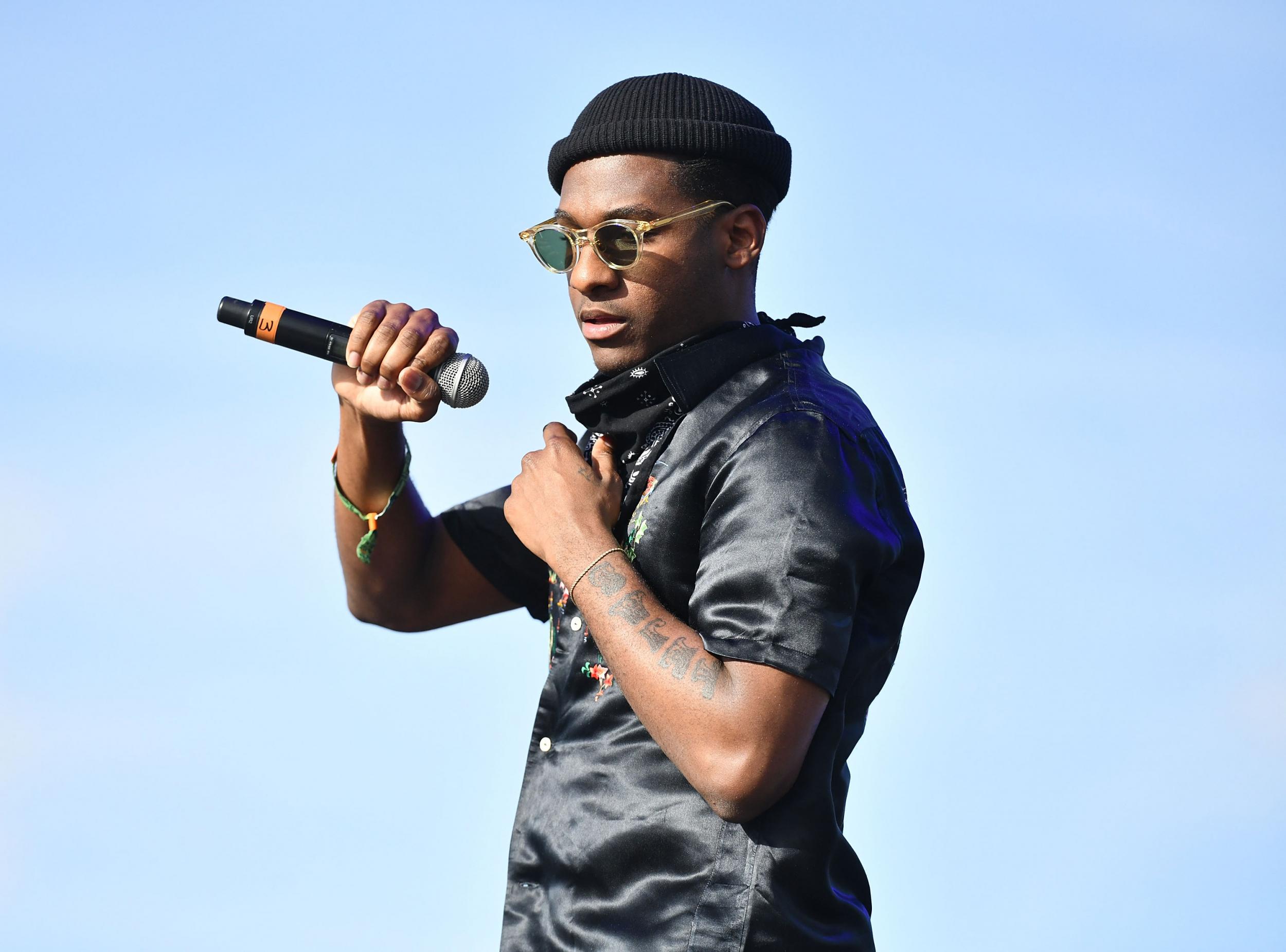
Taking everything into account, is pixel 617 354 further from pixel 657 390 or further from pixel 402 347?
pixel 402 347

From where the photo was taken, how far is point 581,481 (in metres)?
2.50

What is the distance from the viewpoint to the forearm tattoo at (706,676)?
2.16 metres

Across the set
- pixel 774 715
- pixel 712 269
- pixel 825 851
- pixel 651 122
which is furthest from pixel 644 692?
pixel 651 122

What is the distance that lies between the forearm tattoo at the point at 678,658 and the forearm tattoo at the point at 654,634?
15 millimetres

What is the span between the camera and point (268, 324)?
2.79m

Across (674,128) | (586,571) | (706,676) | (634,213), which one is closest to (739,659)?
(706,676)

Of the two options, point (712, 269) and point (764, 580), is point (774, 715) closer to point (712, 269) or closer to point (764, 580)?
point (764, 580)

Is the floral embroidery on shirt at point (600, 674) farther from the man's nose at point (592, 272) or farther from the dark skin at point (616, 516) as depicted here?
the man's nose at point (592, 272)

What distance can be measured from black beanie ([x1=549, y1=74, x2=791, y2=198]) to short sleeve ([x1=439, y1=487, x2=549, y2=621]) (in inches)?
28.8

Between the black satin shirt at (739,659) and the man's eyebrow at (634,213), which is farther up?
the man's eyebrow at (634,213)

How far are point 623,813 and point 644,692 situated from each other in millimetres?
263

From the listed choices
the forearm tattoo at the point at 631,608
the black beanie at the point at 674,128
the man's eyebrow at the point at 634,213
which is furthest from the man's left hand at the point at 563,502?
the black beanie at the point at 674,128

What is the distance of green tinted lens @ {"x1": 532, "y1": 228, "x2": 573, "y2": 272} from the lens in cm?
273

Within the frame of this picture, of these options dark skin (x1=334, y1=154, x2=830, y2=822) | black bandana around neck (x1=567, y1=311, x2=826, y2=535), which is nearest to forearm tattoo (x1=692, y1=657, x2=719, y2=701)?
dark skin (x1=334, y1=154, x2=830, y2=822)
